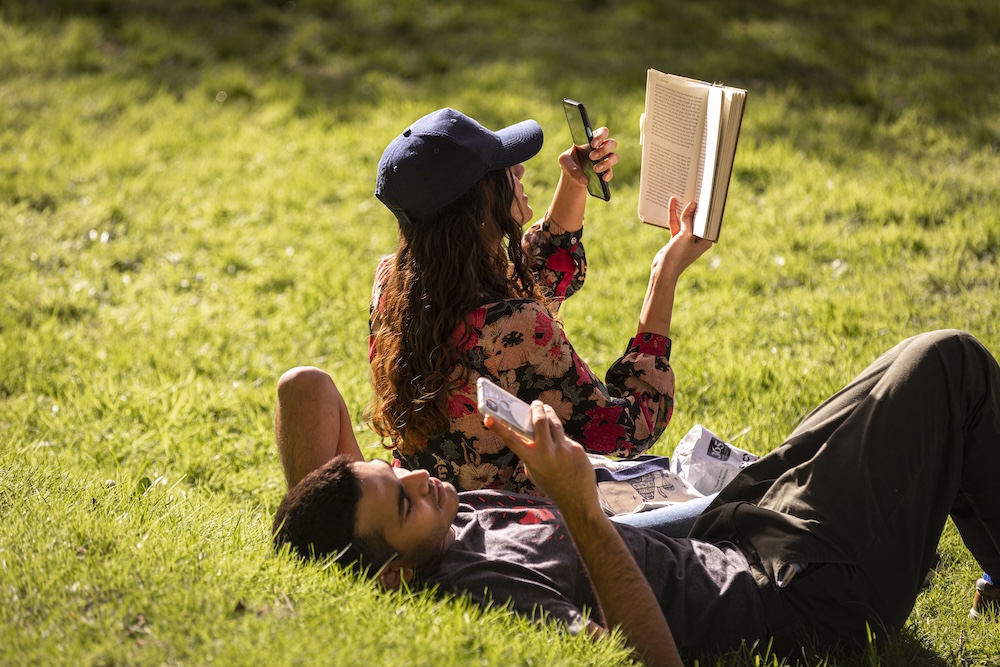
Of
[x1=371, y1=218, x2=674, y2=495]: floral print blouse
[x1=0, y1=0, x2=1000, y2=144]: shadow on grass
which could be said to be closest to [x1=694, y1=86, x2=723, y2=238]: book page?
[x1=371, y1=218, x2=674, y2=495]: floral print blouse

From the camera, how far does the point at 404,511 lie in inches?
105

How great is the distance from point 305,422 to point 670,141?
151cm

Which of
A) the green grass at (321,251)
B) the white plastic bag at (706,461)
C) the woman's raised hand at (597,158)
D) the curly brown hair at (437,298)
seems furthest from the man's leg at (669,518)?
the woman's raised hand at (597,158)

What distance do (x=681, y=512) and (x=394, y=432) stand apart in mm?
968

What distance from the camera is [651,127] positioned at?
3348mm

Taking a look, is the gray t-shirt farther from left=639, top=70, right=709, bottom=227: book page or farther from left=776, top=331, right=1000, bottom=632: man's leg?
left=639, top=70, right=709, bottom=227: book page

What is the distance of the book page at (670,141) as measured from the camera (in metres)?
3.26

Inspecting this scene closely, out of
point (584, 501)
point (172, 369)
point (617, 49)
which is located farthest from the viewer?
point (617, 49)

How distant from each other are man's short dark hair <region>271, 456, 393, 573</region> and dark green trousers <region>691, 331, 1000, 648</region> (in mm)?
1105

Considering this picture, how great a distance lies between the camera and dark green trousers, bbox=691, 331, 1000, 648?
9.04ft

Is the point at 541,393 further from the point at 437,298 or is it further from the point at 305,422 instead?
the point at 305,422

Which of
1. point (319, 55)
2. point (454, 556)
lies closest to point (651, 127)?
point (454, 556)

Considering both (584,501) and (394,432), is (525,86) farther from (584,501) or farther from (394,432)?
(584,501)

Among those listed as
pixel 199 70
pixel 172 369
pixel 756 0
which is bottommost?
pixel 172 369
